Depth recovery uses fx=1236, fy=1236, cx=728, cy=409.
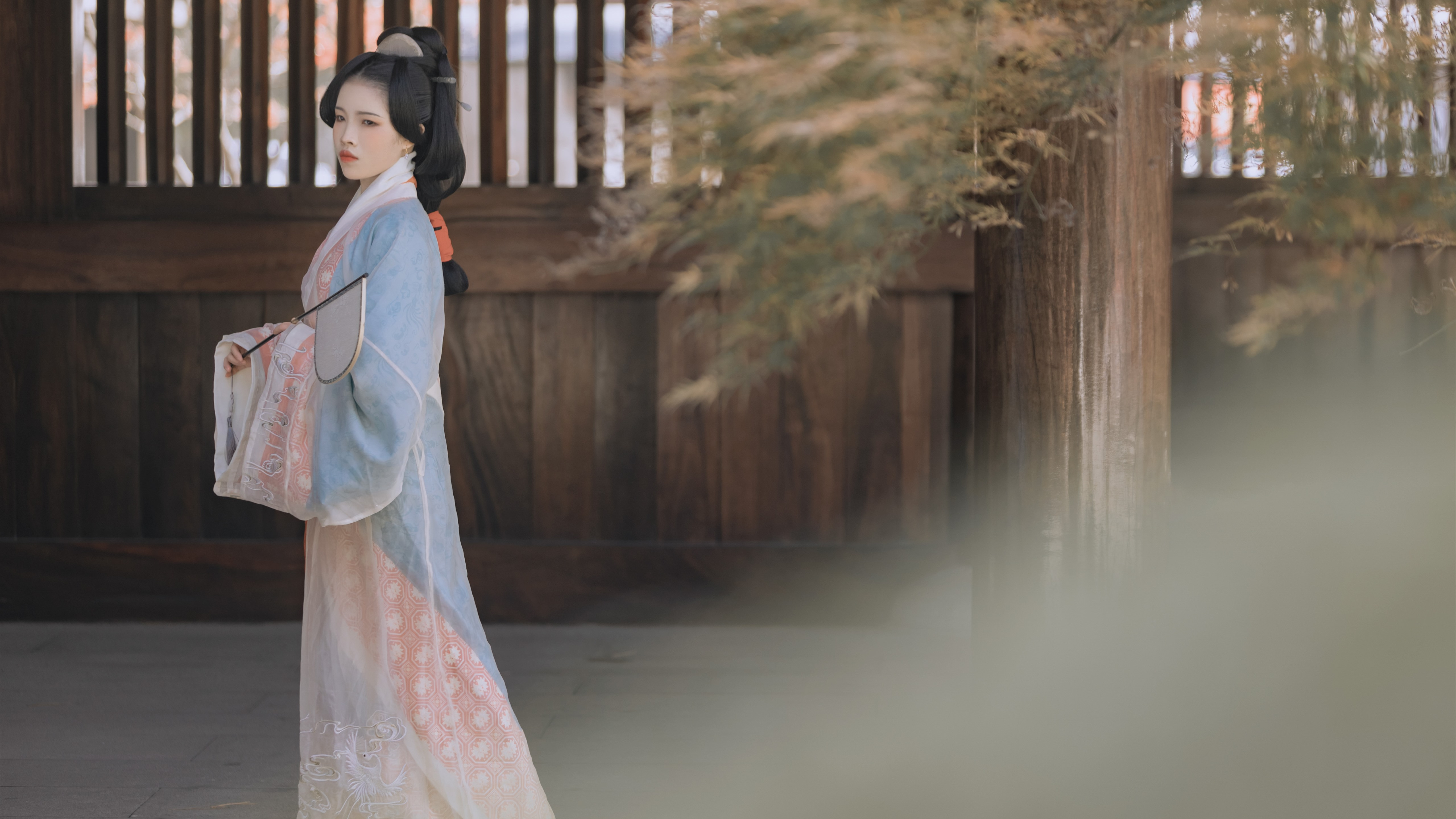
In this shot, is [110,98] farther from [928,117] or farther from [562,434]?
[928,117]

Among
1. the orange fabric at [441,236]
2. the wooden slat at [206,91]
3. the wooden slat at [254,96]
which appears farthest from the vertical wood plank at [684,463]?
the orange fabric at [441,236]

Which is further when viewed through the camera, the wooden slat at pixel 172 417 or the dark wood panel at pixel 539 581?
the wooden slat at pixel 172 417

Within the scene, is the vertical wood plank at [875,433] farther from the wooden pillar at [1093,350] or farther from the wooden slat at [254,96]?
the wooden slat at [254,96]

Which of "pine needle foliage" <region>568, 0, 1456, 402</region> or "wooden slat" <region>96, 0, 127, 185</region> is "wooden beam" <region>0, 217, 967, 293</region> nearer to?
"wooden slat" <region>96, 0, 127, 185</region>

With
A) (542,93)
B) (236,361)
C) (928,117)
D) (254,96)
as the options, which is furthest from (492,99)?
(928,117)

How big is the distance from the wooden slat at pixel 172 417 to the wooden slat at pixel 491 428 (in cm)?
96

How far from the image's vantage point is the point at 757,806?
110 inches

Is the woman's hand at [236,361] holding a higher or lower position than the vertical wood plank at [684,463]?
higher

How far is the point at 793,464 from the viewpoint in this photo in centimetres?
472

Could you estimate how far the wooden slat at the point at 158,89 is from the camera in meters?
4.86

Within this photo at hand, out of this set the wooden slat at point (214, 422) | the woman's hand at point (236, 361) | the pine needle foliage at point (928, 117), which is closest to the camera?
the pine needle foliage at point (928, 117)

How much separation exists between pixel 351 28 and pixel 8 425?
6.65 ft

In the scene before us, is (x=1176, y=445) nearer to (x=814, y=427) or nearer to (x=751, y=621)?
(x=814, y=427)

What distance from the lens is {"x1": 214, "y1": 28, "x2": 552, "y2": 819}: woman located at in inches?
94.3
